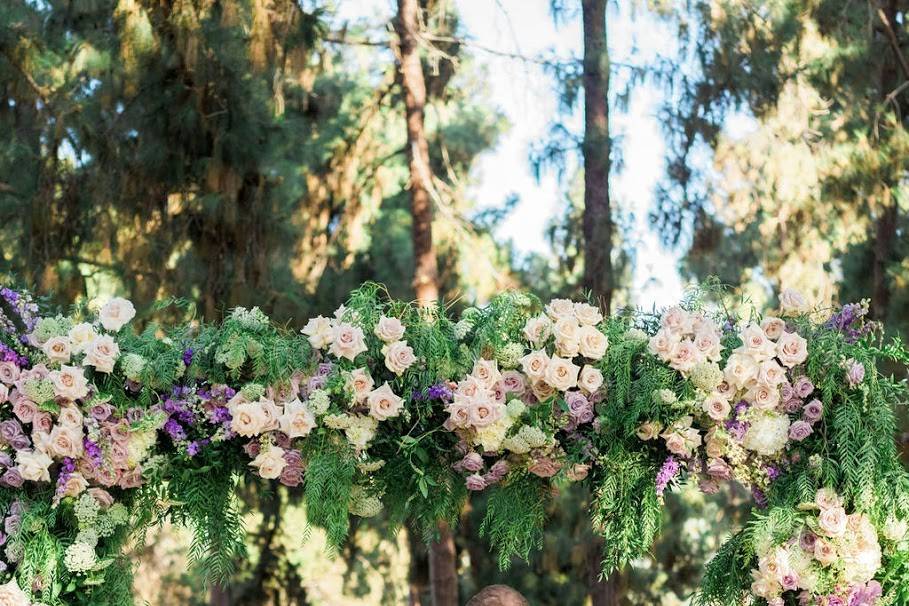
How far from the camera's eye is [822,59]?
35.6ft

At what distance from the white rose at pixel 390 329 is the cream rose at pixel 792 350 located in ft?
4.85

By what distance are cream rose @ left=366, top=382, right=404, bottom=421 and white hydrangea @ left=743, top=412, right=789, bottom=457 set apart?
54.1 inches

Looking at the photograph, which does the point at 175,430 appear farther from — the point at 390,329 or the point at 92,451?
the point at 390,329

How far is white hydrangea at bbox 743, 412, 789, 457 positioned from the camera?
4.79 m

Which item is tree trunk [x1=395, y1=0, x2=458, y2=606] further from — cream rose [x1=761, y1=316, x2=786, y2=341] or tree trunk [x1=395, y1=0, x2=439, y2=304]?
cream rose [x1=761, y1=316, x2=786, y2=341]

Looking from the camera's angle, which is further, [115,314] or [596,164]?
[596,164]

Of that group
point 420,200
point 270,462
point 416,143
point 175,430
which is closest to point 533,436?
point 270,462

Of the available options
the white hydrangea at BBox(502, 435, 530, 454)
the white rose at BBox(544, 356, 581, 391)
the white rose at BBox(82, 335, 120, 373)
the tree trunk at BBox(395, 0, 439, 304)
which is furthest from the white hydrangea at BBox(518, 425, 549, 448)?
the tree trunk at BBox(395, 0, 439, 304)

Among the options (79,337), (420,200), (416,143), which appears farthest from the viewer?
(416,143)

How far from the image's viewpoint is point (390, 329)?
4.94m

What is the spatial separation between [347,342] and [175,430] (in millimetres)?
778

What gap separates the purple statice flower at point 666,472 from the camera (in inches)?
193

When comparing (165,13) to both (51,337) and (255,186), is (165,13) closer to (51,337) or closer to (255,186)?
(255,186)

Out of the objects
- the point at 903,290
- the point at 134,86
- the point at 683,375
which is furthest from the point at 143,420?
the point at 903,290
